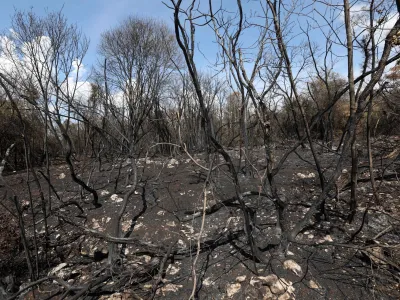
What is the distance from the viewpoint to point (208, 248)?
10.2ft

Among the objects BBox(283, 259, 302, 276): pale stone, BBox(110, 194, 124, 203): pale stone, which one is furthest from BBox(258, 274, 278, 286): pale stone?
BBox(110, 194, 124, 203): pale stone

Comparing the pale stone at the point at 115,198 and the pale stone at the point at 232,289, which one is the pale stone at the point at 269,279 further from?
the pale stone at the point at 115,198

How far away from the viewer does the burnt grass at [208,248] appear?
8.42ft

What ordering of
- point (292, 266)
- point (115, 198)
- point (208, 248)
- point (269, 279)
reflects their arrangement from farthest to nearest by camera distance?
point (115, 198), point (208, 248), point (292, 266), point (269, 279)

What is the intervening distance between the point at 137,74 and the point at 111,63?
1376mm

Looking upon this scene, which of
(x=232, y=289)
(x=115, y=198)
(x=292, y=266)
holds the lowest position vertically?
(x=232, y=289)

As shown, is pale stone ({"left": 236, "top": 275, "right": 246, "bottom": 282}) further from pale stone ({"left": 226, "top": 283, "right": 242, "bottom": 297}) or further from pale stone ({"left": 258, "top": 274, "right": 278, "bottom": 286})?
pale stone ({"left": 258, "top": 274, "right": 278, "bottom": 286})

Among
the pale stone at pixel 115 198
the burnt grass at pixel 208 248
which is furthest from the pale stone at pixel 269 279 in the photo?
the pale stone at pixel 115 198

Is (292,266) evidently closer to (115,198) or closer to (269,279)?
(269,279)

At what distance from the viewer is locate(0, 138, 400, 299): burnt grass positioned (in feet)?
8.42

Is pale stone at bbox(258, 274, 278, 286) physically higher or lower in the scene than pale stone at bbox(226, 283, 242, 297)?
higher

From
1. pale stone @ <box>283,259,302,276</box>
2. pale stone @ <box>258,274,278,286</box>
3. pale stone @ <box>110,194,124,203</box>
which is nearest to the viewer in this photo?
pale stone @ <box>258,274,278,286</box>

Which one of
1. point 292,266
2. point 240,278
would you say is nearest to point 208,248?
point 240,278

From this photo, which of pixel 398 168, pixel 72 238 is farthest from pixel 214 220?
pixel 398 168
